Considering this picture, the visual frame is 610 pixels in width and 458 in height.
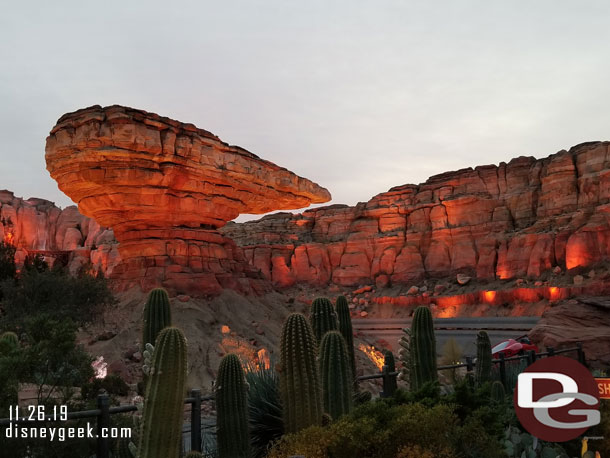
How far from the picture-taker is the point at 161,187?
59.1ft

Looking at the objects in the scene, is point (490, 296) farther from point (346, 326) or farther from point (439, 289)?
point (346, 326)

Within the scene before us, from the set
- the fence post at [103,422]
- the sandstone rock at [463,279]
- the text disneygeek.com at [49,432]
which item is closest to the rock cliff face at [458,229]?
the sandstone rock at [463,279]

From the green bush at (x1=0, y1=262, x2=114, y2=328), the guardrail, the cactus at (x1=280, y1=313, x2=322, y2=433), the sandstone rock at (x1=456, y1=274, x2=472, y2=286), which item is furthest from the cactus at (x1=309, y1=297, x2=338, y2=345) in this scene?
the sandstone rock at (x1=456, y1=274, x2=472, y2=286)

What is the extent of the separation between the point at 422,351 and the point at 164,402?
424 cm

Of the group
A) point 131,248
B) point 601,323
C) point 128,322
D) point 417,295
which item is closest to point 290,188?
point 131,248

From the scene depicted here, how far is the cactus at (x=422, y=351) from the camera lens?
705cm

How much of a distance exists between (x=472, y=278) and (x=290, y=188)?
71.1 ft

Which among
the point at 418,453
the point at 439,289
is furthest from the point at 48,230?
the point at 418,453

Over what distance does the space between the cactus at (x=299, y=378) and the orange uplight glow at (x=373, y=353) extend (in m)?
17.2

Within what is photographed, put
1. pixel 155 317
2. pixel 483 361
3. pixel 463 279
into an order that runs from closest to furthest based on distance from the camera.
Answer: pixel 155 317
pixel 483 361
pixel 463 279

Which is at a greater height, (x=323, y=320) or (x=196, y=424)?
(x=323, y=320)

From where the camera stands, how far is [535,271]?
33.6 m

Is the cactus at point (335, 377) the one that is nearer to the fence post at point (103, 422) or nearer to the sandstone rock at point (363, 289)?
the fence post at point (103, 422)

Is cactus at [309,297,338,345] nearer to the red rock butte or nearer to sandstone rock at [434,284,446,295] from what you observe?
the red rock butte
